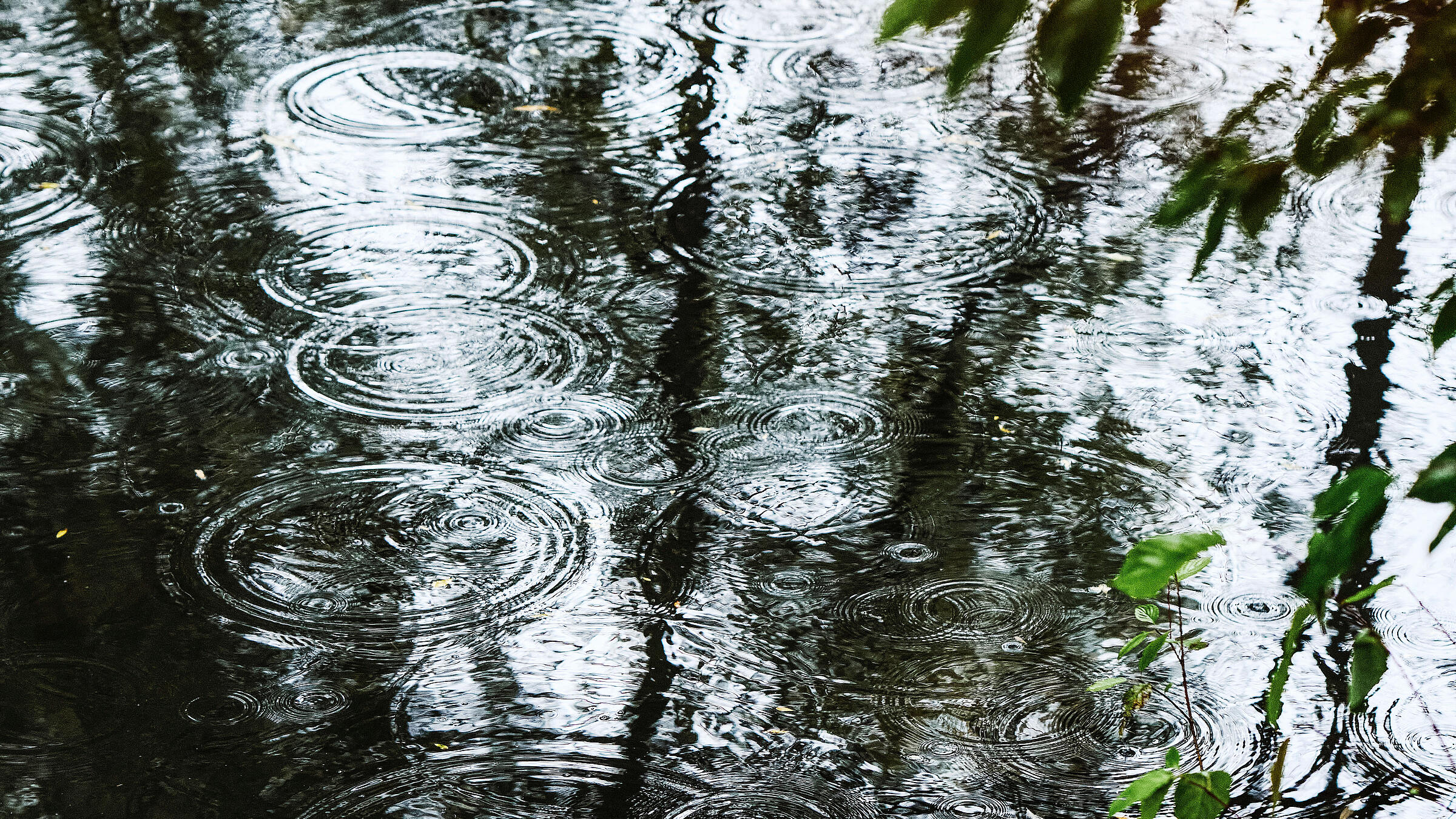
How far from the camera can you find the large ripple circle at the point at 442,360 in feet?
17.6

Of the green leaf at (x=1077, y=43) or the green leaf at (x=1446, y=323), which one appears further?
the green leaf at (x=1446, y=323)

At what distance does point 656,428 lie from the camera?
5.27 m

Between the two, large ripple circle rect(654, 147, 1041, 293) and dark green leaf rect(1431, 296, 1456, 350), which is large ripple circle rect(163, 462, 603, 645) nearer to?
large ripple circle rect(654, 147, 1041, 293)

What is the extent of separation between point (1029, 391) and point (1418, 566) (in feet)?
→ 4.97

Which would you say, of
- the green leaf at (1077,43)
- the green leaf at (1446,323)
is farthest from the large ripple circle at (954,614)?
the green leaf at (1077,43)

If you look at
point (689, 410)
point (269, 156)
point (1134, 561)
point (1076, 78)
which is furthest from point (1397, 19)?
point (269, 156)

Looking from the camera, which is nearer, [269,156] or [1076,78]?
[1076,78]

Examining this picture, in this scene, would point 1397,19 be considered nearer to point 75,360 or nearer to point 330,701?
point 330,701

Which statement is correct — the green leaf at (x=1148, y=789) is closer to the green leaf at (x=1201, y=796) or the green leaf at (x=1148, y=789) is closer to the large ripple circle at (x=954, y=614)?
the green leaf at (x=1201, y=796)

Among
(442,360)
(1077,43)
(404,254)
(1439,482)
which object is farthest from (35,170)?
(1439,482)

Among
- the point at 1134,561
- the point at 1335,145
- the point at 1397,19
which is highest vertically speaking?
the point at 1397,19

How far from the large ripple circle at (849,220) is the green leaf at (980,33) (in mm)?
4657

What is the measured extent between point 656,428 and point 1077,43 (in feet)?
12.9

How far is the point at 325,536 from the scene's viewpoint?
4.68m
